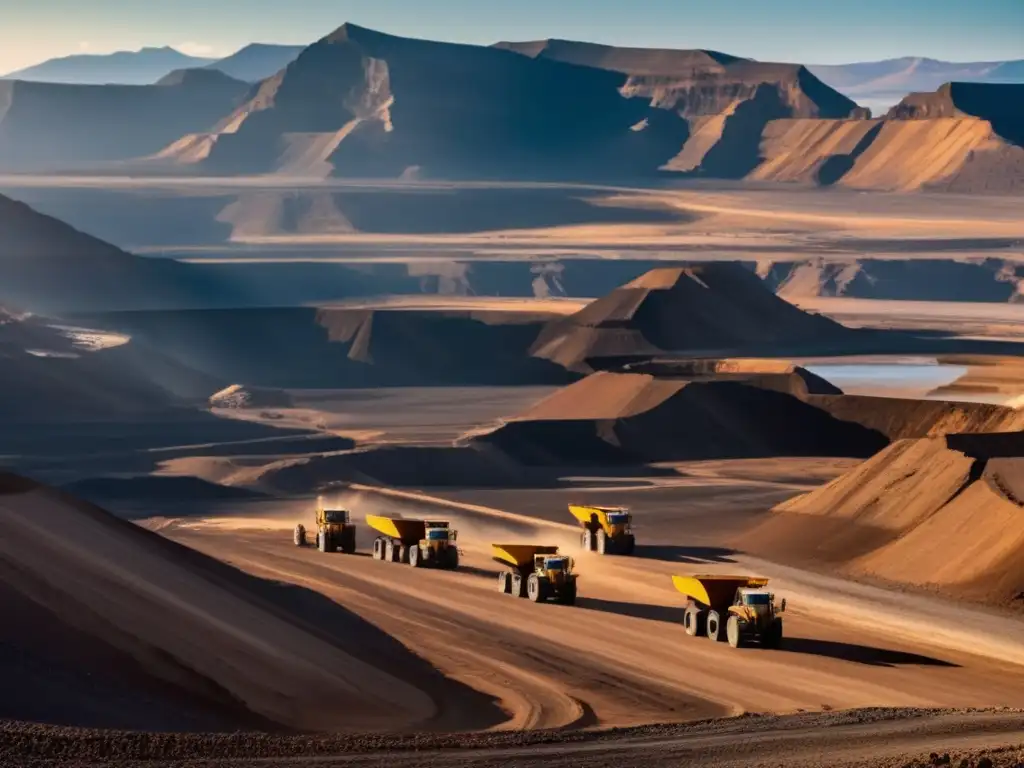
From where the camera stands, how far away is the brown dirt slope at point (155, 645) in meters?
22.5

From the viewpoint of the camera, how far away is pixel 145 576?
3038cm

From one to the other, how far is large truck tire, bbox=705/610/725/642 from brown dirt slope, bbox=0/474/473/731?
17.9 ft

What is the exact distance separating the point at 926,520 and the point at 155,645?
70.3ft

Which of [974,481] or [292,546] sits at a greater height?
[974,481]

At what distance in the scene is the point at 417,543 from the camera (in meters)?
44.5

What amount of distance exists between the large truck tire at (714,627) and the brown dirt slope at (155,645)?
5453 millimetres

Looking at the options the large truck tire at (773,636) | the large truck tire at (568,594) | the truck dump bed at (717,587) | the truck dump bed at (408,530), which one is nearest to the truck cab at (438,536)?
the truck dump bed at (408,530)

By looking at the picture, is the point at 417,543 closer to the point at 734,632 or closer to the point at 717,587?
the point at 717,587

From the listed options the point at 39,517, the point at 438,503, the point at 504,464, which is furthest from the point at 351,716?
the point at 504,464

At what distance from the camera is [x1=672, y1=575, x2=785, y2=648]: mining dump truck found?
1292 inches

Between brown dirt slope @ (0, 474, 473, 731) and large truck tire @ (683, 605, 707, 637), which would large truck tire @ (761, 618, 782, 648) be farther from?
brown dirt slope @ (0, 474, 473, 731)

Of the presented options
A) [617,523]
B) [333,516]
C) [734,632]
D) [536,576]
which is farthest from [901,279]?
[734,632]

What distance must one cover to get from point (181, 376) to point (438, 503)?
1873 inches

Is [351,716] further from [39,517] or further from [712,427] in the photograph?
[712,427]
